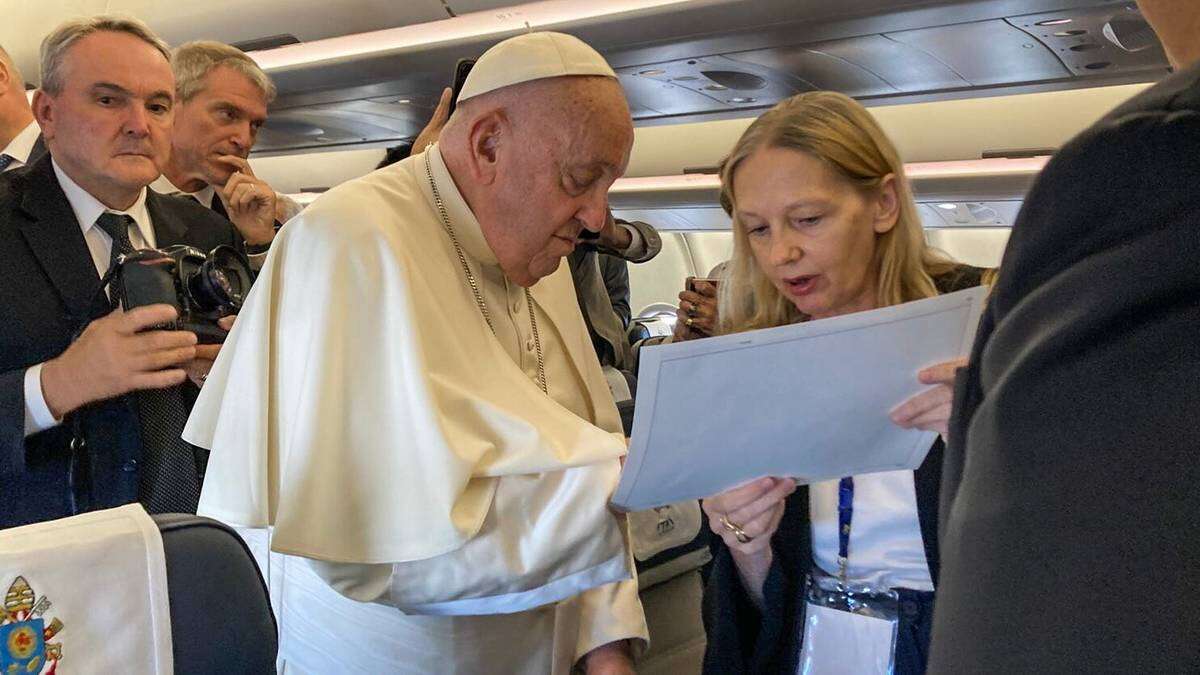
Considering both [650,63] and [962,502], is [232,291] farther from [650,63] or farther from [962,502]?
[650,63]

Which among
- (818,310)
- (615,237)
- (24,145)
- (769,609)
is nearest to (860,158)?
(818,310)

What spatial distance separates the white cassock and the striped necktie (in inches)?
14.5

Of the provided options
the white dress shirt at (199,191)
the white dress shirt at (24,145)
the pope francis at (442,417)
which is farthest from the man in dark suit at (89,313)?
the white dress shirt at (24,145)

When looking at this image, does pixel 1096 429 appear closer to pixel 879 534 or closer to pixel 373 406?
pixel 879 534

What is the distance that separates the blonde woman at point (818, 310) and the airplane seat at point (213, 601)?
79cm

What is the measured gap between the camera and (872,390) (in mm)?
1565

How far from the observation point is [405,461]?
1.92m

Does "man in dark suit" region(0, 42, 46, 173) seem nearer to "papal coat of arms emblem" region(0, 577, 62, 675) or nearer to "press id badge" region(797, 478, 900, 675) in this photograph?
"papal coat of arms emblem" region(0, 577, 62, 675)

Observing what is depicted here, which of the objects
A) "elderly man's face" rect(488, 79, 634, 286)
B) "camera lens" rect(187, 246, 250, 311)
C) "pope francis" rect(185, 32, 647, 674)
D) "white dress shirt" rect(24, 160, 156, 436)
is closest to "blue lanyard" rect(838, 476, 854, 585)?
"pope francis" rect(185, 32, 647, 674)

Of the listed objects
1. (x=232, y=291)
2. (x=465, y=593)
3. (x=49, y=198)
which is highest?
(x=49, y=198)

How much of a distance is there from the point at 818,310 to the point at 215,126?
2.19 metres

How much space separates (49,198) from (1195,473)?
272 centimetres

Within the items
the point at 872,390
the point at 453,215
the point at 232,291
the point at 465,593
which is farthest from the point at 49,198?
the point at 872,390

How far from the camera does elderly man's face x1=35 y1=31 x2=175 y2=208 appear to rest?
270 cm
